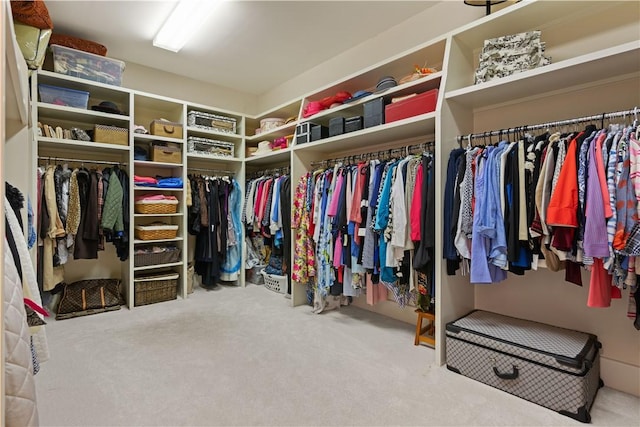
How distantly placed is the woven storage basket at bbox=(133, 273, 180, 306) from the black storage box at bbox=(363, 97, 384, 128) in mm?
2727

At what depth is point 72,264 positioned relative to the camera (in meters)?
3.39

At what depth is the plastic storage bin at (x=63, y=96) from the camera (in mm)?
2877

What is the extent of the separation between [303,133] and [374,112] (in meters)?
0.89

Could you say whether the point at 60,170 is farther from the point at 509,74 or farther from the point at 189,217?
the point at 509,74

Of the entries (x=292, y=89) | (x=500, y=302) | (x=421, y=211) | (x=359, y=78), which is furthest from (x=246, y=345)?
(x=292, y=89)

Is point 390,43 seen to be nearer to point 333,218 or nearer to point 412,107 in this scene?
point 412,107

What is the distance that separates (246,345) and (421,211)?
5.38ft

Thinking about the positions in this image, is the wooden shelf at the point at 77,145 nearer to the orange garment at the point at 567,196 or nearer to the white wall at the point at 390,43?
the white wall at the point at 390,43

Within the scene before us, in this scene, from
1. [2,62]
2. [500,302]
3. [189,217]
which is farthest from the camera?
[189,217]

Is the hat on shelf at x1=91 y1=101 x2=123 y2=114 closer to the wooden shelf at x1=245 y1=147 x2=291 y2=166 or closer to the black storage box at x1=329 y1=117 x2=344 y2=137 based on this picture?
the wooden shelf at x1=245 y1=147 x2=291 y2=166

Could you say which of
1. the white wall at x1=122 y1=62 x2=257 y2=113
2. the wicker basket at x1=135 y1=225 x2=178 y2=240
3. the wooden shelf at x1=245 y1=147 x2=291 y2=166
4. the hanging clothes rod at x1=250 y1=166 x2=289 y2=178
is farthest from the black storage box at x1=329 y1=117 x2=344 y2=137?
the white wall at x1=122 y1=62 x2=257 y2=113

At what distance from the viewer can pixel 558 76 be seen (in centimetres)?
176

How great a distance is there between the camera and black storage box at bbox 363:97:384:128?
2.50 metres

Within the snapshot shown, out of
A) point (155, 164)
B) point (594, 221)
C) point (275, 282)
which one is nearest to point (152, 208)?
point (155, 164)
